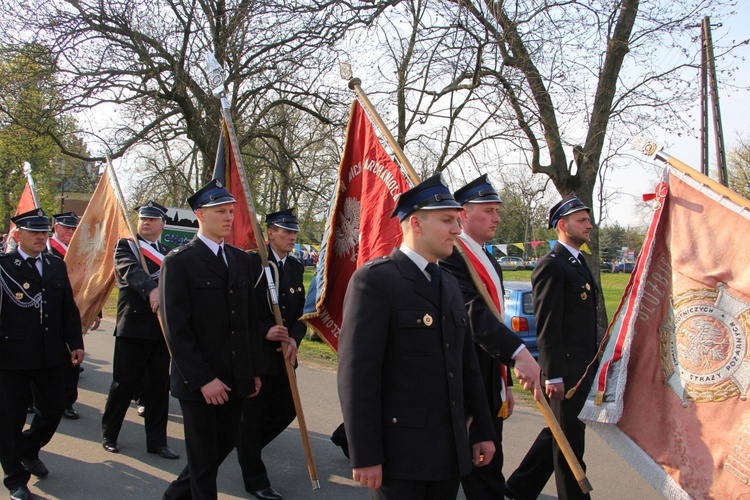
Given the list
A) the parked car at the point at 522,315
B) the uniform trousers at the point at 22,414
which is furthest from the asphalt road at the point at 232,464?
the parked car at the point at 522,315

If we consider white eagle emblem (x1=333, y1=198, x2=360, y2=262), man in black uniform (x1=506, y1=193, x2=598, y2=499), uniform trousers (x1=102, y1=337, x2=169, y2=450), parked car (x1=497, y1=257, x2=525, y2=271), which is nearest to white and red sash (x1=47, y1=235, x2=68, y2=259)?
uniform trousers (x1=102, y1=337, x2=169, y2=450)

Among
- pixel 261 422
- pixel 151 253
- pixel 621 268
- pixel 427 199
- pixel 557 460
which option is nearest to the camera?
pixel 427 199

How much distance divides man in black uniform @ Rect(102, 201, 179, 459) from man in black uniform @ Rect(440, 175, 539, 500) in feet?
9.73

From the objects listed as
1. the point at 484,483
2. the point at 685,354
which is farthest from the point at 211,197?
the point at 685,354

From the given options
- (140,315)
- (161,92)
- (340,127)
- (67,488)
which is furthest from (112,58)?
(67,488)

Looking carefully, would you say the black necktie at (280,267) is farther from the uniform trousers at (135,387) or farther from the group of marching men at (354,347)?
the uniform trousers at (135,387)

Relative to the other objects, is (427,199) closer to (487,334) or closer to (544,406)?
(487,334)

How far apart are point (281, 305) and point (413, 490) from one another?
2878mm

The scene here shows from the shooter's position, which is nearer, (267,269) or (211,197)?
(211,197)

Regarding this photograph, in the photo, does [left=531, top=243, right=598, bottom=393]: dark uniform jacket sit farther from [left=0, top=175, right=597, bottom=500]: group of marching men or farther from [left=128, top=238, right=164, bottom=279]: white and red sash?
[left=128, top=238, right=164, bottom=279]: white and red sash

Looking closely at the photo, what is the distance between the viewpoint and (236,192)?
587cm

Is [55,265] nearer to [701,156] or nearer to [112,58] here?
[112,58]

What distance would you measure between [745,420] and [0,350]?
4.93 meters

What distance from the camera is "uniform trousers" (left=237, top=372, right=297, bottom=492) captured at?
4.74 metres
